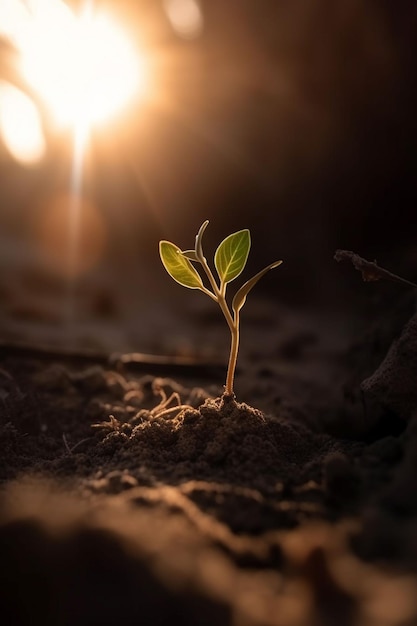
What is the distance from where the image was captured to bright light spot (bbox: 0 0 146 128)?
11.3 feet

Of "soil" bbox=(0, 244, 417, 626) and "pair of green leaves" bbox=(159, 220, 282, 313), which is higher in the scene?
"pair of green leaves" bbox=(159, 220, 282, 313)

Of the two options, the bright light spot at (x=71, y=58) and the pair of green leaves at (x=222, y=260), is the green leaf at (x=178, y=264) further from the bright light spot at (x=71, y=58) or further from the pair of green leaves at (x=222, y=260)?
the bright light spot at (x=71, y=58)

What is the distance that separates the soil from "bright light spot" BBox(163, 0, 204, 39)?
11.9ft

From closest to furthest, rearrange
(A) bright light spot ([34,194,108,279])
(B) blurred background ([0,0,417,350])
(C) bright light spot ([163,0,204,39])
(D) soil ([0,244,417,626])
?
1. (D) soil ([0,244,417,626])
2. (B) blurred background ([0,0,417,350])
3. (C) bright light spot ([163,0,204,39])
4. (A) bright light spot ([34,194,108,279])

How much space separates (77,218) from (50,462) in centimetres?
510

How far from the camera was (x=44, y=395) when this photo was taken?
149 centimetres

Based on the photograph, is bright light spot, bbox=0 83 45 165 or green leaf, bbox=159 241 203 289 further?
bright light spot, bbox=0 83 45 165

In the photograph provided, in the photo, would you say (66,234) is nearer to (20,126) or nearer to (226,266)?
(20,126)

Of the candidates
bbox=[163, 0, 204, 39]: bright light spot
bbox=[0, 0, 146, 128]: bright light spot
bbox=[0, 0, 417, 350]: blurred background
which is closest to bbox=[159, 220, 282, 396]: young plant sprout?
bbox=[0, 0, 417, 350]: blurred background

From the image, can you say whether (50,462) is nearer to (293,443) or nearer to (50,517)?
(50,517)

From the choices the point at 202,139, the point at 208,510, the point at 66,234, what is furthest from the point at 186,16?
the point at 208,510

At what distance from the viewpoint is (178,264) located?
3.63ft

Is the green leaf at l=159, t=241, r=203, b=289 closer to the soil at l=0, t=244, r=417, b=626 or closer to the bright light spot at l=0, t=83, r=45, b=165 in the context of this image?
the soil at l=0, t=244, r=417, b=626

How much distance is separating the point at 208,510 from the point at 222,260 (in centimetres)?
54
